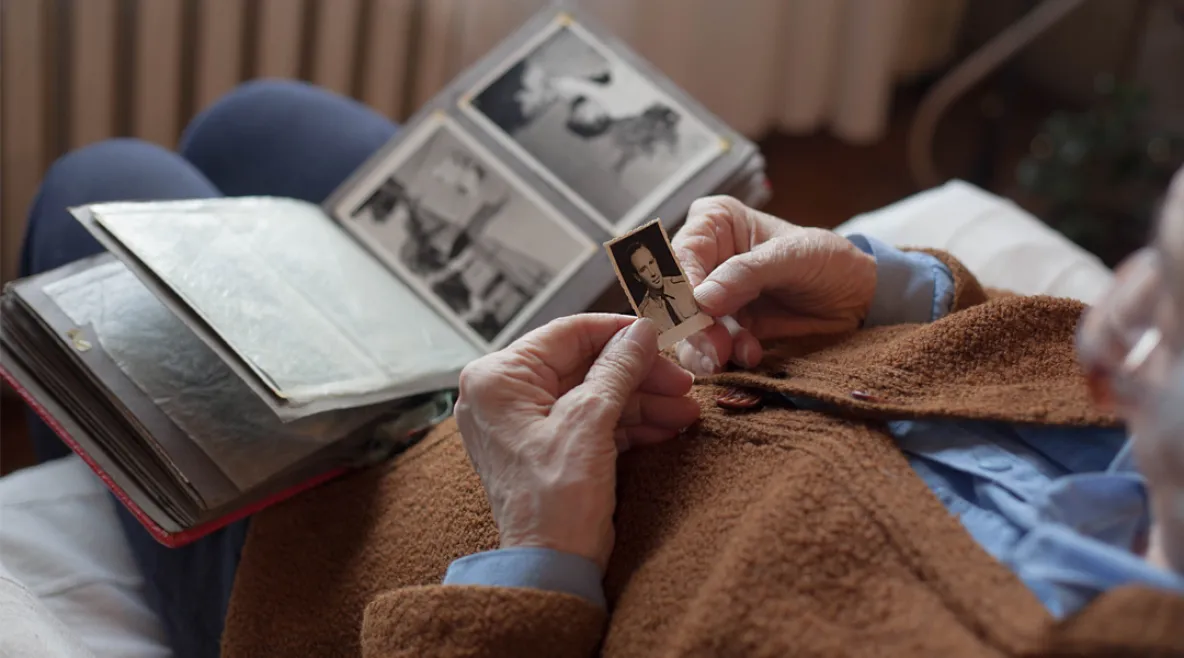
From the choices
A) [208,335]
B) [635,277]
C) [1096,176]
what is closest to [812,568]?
[635,277]

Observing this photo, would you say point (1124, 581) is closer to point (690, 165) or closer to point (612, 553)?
point (612, 553)

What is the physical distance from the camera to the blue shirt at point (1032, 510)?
20.9 inches

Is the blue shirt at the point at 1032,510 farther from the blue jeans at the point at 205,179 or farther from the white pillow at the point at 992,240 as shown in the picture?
the white pillow at the point at 992,240

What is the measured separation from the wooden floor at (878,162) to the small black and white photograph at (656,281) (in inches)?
53.2

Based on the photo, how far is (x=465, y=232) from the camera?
1.01 metres

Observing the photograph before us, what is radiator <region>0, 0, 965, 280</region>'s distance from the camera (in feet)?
4.83

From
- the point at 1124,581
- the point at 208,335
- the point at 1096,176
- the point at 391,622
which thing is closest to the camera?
the point at 1124,581

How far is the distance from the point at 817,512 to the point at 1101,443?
201mm

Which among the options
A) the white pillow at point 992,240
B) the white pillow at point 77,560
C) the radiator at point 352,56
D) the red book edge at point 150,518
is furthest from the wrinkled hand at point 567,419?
the radiator at point 352,56

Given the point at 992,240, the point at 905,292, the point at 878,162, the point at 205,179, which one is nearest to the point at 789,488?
the point at 905,292

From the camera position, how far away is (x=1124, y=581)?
0.51 meters

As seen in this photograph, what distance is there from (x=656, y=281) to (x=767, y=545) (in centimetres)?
22

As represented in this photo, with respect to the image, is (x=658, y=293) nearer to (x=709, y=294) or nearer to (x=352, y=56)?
(x=709, y=294)

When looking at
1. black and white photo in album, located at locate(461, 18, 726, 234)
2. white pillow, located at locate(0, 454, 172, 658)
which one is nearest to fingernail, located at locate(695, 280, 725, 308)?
black and white photo in album, located at locate(461, 18, 726, 234)
